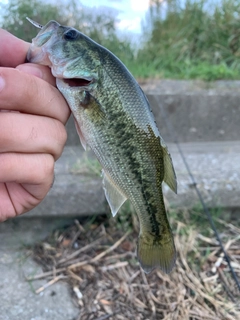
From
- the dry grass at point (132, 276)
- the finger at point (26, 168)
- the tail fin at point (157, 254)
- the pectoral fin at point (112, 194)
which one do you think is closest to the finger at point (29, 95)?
the finger at point (26, 168)

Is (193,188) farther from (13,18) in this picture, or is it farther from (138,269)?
(13,18)

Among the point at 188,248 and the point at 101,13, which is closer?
the point at 188,248

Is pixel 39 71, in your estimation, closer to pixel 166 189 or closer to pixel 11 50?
pixel 11 50

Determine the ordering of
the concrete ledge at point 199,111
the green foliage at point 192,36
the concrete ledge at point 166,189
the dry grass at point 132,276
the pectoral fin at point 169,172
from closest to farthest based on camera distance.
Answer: the pectoral fin at point 169,172, the dry grass at point 132,276, the concrete ledge at point 166,189, the concrete ledge at point 199,111, the green foliage at point 192,36

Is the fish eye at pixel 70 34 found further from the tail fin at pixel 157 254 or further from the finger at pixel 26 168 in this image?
the tail fin at pixel 157 254

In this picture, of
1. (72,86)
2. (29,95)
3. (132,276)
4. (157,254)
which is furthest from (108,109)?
(132,276)

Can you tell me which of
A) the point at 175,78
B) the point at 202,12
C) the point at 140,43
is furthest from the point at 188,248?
the point at 202,12
